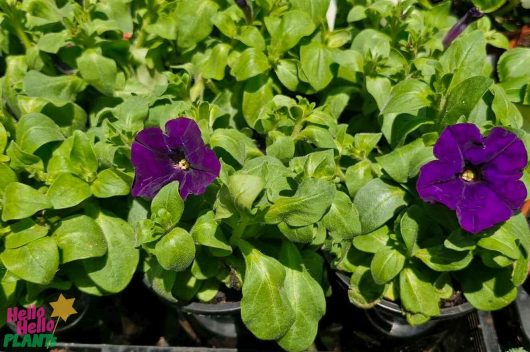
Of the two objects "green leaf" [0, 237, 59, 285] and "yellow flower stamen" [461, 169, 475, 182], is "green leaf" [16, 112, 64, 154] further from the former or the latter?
"yellow flower stamen" [461, 169, 475, 182]

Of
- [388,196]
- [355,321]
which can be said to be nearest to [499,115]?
[388,196]

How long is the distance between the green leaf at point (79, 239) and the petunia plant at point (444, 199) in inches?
22.1

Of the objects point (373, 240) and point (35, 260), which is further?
point (373, 240)

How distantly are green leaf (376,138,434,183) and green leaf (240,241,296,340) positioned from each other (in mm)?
368

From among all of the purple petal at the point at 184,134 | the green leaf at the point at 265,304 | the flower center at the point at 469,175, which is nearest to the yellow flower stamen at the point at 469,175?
the flower center at the point at 469,175

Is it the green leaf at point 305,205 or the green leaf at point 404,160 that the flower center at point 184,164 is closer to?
the green leaf at point 305,205

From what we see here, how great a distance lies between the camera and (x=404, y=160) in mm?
1238

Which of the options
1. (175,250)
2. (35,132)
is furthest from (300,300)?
(35,132)

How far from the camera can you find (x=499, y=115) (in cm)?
119

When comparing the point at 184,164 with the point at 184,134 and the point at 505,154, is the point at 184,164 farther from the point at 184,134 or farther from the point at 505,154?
the point at 505,154

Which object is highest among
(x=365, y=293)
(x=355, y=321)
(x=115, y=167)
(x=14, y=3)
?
(x=14, y=3)

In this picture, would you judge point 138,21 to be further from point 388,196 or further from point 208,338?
point 208,338

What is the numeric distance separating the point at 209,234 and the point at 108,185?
292 millimetres

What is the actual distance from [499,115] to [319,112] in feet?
1.40
